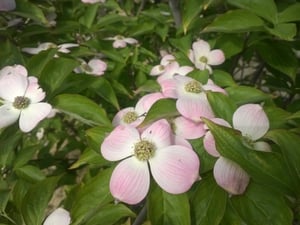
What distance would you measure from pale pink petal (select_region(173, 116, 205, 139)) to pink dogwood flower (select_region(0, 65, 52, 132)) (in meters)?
0.26

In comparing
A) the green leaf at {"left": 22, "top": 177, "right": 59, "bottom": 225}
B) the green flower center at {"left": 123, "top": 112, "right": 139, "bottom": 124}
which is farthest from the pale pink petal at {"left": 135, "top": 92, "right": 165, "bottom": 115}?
the green leaf at {"left": 22, "top": 177, "right": 59, "bottom": 225}

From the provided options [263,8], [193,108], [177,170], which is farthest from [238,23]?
[177,170]

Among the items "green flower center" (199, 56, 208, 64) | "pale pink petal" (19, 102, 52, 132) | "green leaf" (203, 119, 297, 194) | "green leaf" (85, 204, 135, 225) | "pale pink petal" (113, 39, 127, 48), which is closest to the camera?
"green leaf" (203, 119, 297, 194)

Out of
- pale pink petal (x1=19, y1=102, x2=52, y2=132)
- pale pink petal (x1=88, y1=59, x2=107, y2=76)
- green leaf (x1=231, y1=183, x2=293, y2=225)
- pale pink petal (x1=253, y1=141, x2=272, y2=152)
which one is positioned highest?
pale pink petal (x1=253, y1=141, x2=272, y2=152)

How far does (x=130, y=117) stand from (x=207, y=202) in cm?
25

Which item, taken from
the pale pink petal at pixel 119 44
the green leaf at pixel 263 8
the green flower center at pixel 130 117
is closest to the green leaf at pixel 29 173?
the green flower center at pixel 130 117

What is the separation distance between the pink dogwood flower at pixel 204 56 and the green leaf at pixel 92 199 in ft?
1.59

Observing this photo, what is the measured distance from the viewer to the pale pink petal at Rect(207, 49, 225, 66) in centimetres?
107

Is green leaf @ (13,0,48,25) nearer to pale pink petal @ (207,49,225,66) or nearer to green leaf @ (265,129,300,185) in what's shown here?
pale pink petal @ (207,49,225,66)

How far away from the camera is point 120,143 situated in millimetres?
667

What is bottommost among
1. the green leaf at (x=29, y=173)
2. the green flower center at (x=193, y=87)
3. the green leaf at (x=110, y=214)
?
the green leaf at (x=29, y=173)

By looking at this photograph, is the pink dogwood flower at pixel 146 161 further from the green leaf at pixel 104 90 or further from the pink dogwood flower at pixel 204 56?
the pink dogwood flower at pixel 204 56

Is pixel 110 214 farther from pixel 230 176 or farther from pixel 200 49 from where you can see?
pixel 200 49

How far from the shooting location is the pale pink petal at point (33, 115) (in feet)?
2.54
